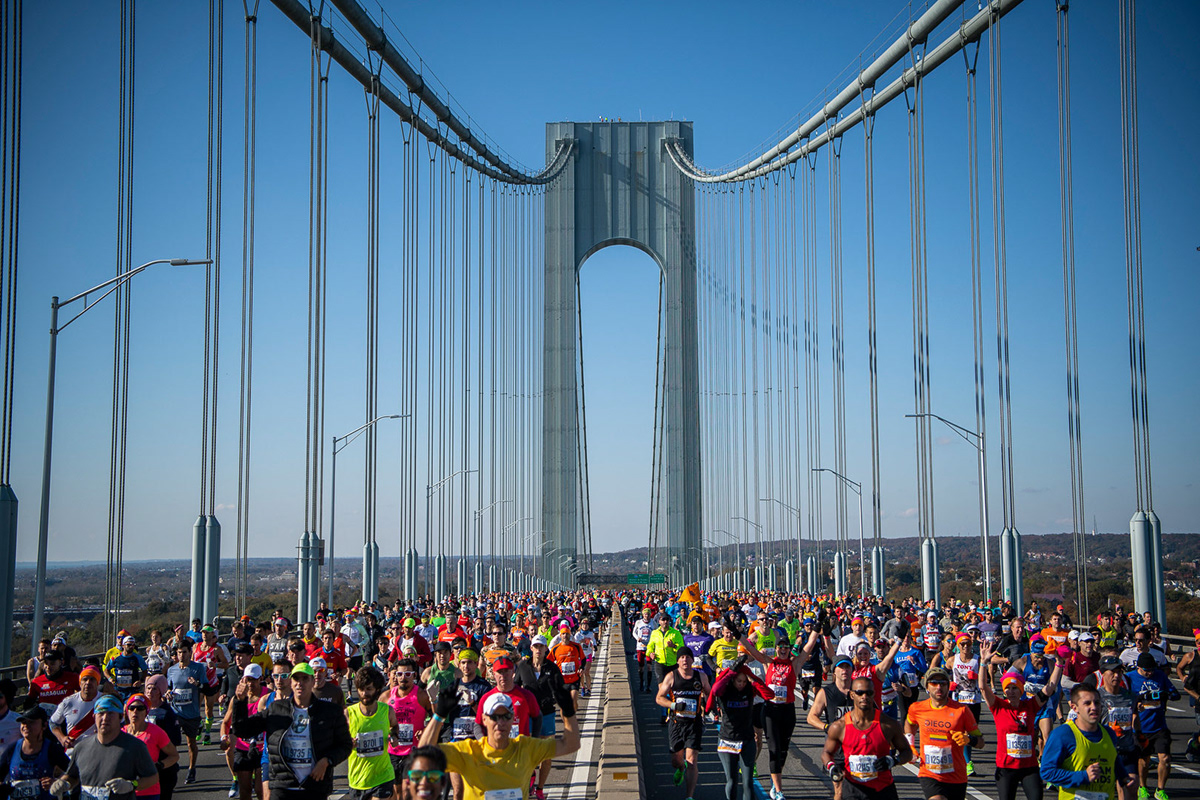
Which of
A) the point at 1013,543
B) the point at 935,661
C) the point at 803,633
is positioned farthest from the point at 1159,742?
the point at 1013,543

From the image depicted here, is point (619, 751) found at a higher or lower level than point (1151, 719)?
lower

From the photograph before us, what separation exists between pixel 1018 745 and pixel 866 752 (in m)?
1.61

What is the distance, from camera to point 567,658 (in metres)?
13.8

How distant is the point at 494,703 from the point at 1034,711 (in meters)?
4.58

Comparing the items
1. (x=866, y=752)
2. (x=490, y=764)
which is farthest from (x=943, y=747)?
(x=490, y=764)

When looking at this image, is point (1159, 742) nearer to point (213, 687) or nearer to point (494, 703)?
point (494, 703)

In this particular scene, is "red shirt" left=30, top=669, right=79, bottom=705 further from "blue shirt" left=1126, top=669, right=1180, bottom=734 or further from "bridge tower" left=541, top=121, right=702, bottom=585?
"bridge tower" left=541, top=121, right=702, bottom=585

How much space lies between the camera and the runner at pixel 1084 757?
7477 millimetres

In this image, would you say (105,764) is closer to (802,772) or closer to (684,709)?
(684,709)

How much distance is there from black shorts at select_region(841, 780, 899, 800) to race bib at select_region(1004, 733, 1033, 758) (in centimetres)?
131

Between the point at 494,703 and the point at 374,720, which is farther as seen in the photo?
the point at 374,720

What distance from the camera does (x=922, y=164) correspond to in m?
37.2

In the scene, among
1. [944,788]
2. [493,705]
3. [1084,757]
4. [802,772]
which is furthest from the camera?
[802,772]

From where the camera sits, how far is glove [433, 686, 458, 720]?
7423 mm
